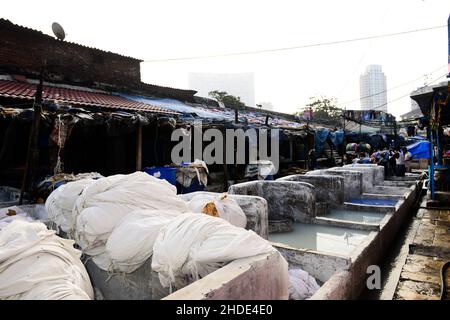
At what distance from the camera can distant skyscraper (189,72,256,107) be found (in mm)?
81688

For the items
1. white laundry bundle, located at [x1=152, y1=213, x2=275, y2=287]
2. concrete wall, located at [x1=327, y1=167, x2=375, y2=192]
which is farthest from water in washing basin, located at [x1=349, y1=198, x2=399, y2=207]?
white laundry bundle, located at [x1=152, y1=213, x2=275, y2=287]

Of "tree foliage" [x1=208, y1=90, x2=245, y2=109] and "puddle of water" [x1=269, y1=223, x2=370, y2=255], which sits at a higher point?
"tree foliage" [x1=208, y1=90, x2=245, y2=109]

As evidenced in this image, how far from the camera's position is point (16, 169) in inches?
301

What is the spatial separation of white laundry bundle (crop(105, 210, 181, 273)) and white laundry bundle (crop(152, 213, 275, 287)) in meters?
0.26

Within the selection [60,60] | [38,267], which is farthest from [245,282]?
[60,60]

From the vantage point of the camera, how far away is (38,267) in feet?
8.12

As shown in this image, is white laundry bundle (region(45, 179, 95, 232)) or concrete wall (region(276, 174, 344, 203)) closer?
white laundry bundle (region(45, 179, 95, 232))

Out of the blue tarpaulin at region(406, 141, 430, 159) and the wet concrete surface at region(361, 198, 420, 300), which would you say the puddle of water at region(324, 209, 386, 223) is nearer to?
the wet concrete surface at region(361, 198, 420, 300)

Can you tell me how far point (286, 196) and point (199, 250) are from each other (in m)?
5.51

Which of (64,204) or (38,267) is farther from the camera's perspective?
(64,204)

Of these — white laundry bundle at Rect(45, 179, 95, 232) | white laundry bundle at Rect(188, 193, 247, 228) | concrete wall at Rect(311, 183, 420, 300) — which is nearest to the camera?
concrete wall at Rect(311, 183, 420, 300)

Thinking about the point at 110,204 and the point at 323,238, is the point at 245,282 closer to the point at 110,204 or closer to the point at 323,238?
the point at 110,204

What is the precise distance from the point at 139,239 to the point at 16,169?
6.47 metres

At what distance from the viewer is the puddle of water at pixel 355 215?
8.01m
